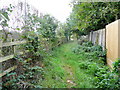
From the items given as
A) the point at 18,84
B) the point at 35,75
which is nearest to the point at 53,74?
the point at 35,75

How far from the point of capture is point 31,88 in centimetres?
215

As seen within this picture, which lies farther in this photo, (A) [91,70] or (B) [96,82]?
(A) [91,70]

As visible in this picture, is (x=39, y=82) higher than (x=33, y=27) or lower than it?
lower

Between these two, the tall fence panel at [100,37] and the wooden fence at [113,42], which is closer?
the wooden fence at [113,42]

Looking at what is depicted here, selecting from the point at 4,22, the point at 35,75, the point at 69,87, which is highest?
the point at 4,22

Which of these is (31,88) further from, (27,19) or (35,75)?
(27,19)

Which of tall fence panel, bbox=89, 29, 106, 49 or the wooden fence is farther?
tall fence panel, bbox=89, 29, 106, 49

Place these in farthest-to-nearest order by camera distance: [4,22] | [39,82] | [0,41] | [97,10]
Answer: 1. [97,10]
2. [39,82]
3. [4,22]
4. [0,41]

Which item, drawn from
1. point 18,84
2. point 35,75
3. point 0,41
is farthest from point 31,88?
point 0,41

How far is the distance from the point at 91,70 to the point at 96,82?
72 cm

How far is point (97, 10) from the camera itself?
4375 millimetres

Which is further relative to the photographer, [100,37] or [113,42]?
[100,37]

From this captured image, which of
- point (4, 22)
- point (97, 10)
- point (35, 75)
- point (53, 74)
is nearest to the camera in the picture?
point (4, 22)

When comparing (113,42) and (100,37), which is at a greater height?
(100,37)
